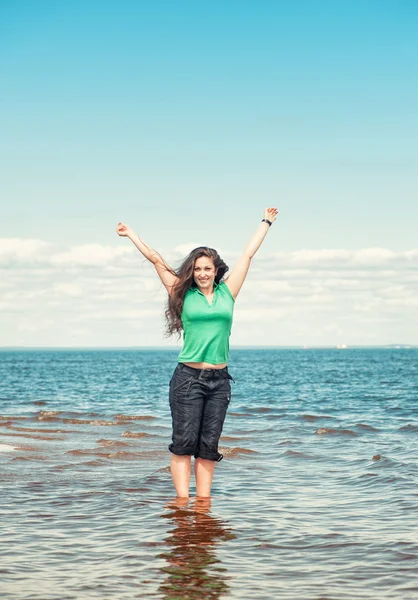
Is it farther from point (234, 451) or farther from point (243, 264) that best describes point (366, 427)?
point (243, 264)

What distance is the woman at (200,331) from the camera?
25.1 ft

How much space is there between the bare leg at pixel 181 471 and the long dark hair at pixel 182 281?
1.39 metres

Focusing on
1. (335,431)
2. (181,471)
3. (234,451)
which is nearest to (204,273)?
(181,471)

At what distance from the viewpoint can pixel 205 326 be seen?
25.1 feet

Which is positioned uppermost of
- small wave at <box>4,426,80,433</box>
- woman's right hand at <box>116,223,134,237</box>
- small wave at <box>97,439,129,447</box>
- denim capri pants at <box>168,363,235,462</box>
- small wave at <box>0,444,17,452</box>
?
woman's right hand at <box>116,223,134,237</box>

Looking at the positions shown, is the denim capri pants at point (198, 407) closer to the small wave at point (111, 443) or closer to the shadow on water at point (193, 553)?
the shadow on water at point (193, 553)

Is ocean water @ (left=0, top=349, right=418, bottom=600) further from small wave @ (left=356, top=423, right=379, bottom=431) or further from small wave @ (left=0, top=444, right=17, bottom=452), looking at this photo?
small wave @ (left=356, top=423, right=379, bottom=431)

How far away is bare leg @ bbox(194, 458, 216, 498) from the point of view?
8.25 metres

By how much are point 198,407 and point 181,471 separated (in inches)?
36.6

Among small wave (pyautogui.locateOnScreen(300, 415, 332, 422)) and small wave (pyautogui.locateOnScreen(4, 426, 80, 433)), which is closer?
small wave (pyautogui.locateOnScreen(4, 426, 80, 433))

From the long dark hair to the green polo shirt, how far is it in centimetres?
7

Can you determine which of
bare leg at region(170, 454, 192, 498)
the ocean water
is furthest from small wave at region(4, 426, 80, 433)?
bare leg at region(170, 454, 192, 498)

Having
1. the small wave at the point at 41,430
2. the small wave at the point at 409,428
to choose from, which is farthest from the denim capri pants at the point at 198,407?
the small wave at the point at 409,428

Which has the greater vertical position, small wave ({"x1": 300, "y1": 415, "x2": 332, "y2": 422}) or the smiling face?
the smiling face
